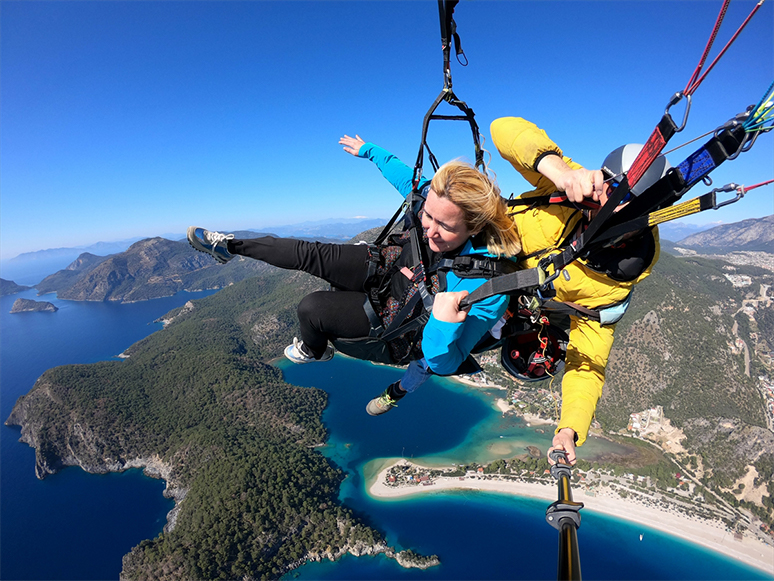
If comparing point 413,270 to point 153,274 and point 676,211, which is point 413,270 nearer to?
point 676,211

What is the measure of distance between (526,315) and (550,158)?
1183mm

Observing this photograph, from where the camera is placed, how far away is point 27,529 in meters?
33.2

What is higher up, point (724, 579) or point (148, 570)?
point (148, 570)

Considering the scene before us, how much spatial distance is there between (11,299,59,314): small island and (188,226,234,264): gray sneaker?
141 metres

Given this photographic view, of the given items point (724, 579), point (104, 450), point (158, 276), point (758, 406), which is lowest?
point (724, 579)

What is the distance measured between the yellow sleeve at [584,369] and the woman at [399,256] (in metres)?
0.72

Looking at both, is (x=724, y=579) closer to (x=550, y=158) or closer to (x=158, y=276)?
(x=550, y=158)

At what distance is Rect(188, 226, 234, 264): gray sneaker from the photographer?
9.02 feet

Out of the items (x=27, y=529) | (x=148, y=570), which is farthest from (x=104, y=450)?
(x=148, y=570)

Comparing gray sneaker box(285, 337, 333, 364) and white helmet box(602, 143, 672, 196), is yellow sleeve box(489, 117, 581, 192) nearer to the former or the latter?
white helmet box(602, 143, 672, 196)

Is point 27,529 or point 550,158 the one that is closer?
point 550,158

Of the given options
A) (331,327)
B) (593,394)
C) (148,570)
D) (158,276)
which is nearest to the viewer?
(593,394)

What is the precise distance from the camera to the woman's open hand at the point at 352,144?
3302 mm

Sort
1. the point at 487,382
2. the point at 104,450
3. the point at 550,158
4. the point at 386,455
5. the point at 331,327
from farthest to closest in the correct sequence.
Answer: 1. the point at 487,382
2. the point at 104,450
3. the point at 386,455
4. the point at 331,327
5. the point at 550,158
